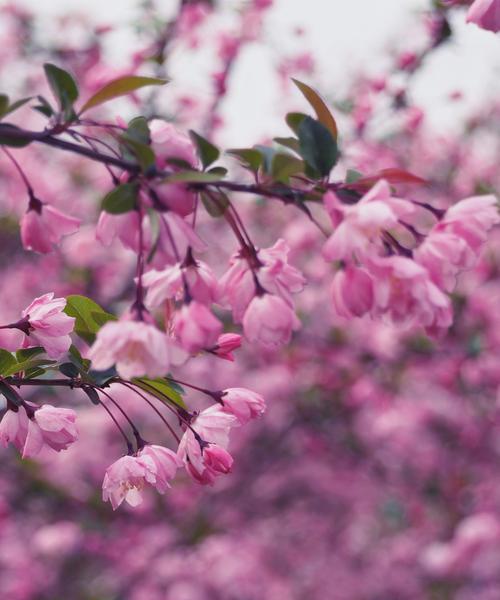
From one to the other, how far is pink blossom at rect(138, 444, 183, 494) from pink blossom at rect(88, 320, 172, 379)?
0.84 ft

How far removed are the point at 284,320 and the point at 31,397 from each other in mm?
2030

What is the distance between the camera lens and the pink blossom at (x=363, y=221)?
78cm

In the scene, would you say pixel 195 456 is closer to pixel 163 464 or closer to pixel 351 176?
pixel 163 464

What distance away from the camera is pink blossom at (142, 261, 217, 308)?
833 mm

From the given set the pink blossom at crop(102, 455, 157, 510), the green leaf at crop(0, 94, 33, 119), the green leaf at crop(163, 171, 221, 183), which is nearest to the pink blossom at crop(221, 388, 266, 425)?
the pink blossom at crop(102, 455, 157, 510)

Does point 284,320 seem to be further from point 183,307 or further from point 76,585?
point 76,585

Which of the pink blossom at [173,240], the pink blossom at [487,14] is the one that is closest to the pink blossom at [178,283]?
the pink blossom at [173,240]

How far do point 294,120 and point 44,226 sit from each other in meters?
0.34

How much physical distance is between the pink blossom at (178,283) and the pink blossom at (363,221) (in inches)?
5.5

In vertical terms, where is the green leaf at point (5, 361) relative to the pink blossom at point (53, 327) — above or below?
below

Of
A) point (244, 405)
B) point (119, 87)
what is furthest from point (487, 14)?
point (244, 405)

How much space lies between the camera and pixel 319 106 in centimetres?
94

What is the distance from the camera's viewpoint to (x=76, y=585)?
4.67m

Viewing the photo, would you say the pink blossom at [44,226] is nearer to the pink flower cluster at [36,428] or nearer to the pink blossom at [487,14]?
the pink flower cluster at [36,428]
